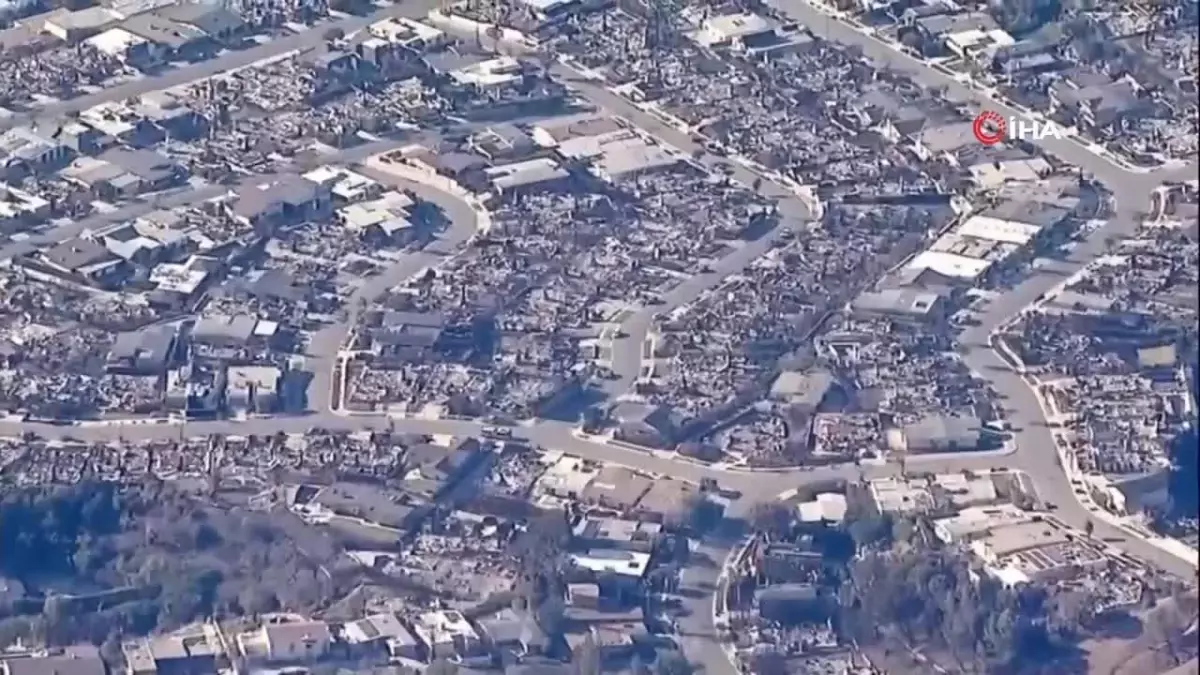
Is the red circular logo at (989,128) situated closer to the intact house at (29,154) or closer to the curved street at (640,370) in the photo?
the curved street at (640,370)

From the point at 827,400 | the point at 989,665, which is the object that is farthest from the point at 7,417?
the point at 989,665

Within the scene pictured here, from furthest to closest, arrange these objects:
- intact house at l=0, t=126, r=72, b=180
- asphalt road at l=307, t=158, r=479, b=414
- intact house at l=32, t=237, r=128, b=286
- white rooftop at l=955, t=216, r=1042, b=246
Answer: intact house at l=0, t=126, r=72, b=180
white rooftop at l=955, t=216, r=1042, b=246
intact house at l=32, t=237, r=128, b=286
asphalt road at l=307, t=158, r=479, b=414

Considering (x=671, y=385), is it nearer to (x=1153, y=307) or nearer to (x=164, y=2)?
(x=1153, y=307)

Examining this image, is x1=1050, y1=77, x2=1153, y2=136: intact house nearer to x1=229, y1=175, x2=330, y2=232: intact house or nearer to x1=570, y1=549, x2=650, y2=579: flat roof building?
x1=229, y1=175, x2=330, y2=232: intact house

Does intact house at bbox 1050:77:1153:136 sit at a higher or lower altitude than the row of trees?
lower

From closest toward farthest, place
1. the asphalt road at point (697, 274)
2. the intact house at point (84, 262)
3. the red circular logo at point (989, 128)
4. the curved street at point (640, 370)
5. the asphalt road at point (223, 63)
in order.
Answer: the curved street at point (640, 370), the asphalt road at point (697, 274), the intact house at point (84, 262), the red circular logo at point (989, 128), the asphalt road at point (223, 63)

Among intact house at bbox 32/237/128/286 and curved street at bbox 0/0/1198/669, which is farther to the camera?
intact house at bbox 32/237/128/286

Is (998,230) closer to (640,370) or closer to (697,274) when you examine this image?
(697,274)

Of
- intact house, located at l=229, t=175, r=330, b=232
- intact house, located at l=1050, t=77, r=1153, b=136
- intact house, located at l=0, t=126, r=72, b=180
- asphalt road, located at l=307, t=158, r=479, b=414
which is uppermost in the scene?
intact house, located at l=1050, t=77, r=1153, b=136

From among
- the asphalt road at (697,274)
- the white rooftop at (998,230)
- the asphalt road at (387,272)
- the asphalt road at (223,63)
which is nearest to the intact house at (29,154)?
the asphalt road at (223,63)

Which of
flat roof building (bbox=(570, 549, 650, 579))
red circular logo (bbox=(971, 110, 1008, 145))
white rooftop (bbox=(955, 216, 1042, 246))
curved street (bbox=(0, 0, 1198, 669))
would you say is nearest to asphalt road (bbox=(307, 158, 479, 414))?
curved street (bbox=(0, 0, 1198, 669))

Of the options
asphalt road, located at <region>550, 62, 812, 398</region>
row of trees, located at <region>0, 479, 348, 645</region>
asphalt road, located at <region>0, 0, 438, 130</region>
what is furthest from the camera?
asphalt road, located at <region>0, 0, 438, 130</region>
